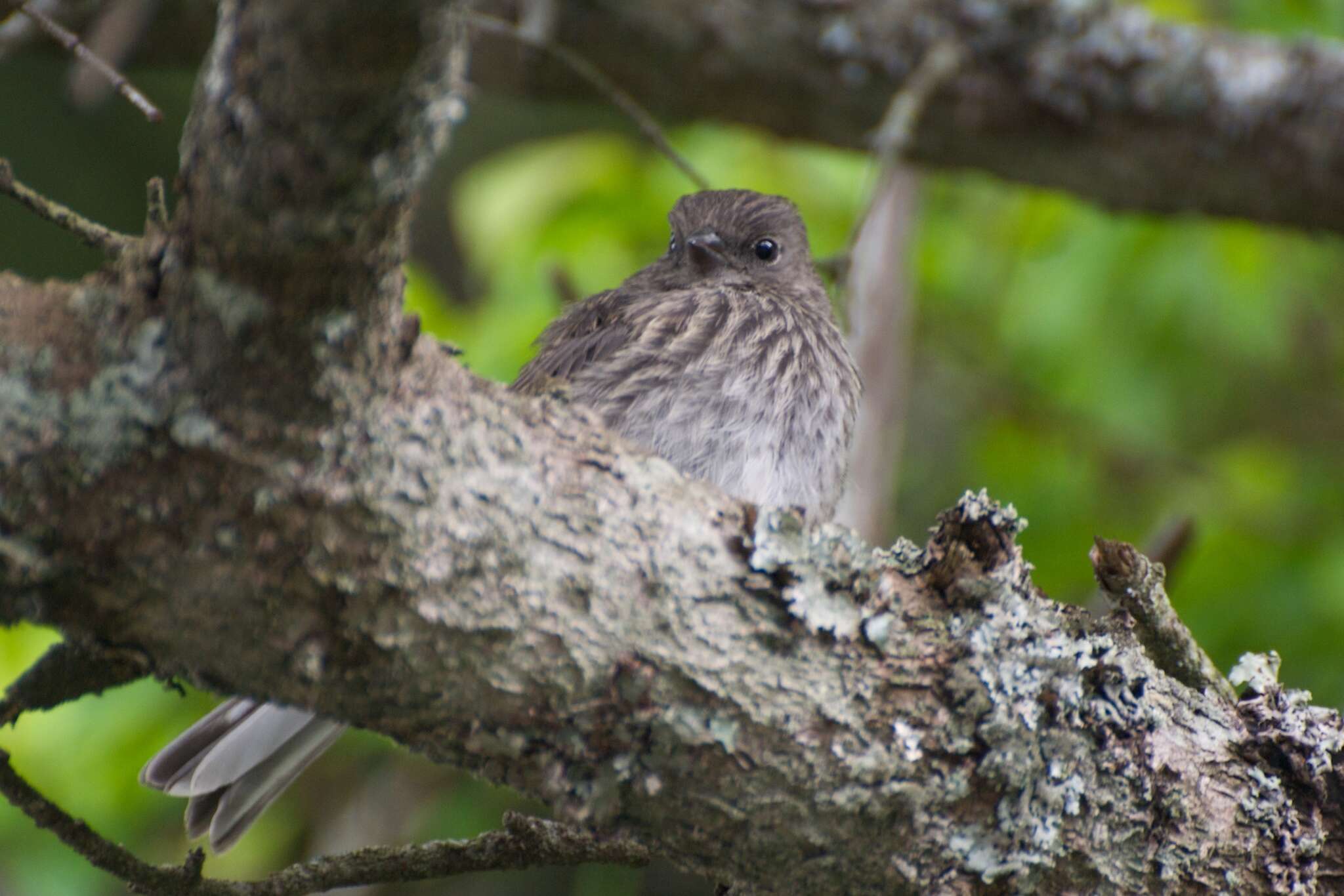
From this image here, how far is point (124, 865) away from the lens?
1850mm

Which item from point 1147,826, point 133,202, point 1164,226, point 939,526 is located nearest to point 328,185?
point 939,526

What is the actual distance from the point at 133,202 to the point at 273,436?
605 centimetres

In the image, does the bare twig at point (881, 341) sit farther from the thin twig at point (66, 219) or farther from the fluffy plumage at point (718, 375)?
the thin twig at point (66, 219)

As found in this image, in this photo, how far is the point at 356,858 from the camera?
202 cm

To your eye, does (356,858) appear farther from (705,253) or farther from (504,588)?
(705,253)

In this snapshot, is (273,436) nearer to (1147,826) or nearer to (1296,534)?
(1147,826)

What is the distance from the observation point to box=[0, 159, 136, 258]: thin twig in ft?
5.22

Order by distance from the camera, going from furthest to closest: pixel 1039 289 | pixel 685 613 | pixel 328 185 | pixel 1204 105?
pixel 1039 289 < pixel 1204 105 < pixel 685 613 < pixel 328 185

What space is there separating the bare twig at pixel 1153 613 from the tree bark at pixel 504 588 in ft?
0.11

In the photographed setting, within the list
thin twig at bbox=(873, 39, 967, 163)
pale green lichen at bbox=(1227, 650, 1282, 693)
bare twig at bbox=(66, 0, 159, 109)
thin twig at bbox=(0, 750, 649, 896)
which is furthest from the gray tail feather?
thin twig at bbox=(873, 39, 967, 163)

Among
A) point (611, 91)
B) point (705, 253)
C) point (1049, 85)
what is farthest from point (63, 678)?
point (1049, 85)

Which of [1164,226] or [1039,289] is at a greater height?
[1164,226]

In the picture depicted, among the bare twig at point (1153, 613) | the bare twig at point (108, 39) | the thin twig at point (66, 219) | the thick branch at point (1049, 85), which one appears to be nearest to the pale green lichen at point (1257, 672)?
the bare twig at point (1153, 613)

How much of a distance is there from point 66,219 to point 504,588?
0.84m
